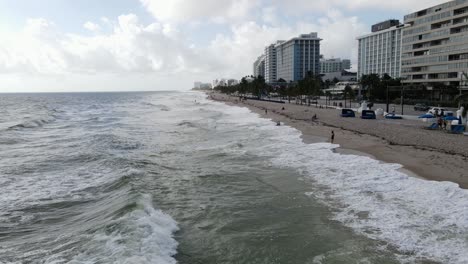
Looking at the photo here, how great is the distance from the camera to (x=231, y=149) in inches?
1060

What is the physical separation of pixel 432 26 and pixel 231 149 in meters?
82.1

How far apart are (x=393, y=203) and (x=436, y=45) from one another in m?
86.9

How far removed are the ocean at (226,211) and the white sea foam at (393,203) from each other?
4 centimetres

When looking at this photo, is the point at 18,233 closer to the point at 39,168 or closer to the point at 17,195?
the point at 17,195

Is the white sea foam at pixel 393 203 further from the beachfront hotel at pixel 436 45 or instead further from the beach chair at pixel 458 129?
the beachfront hotel at pixel 436 45

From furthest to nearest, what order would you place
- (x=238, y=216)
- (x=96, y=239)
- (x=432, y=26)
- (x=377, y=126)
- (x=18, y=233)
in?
(x=432, y=26), (x=377, y=126), (x=238, y=216), (x=18, y=233), (x=96, y=239)

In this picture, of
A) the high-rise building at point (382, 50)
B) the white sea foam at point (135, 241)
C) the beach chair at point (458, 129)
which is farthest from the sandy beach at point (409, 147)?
the high-rise building at point (382, 50)

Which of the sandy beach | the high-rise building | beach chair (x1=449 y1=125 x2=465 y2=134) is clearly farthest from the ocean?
the high-rise building

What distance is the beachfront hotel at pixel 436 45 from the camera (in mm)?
79544

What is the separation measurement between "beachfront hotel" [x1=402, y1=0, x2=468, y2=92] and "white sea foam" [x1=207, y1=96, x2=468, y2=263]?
70.6m

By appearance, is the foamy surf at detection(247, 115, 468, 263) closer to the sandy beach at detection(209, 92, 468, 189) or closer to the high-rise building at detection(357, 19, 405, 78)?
the sandy beach at detection(209, 92, 468, 189)

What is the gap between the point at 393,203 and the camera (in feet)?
46.0

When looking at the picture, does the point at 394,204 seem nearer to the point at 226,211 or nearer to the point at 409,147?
the point at 226,211

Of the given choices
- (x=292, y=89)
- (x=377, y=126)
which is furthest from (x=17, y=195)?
(x=292, y=89)
